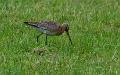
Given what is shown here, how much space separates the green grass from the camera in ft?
32.1

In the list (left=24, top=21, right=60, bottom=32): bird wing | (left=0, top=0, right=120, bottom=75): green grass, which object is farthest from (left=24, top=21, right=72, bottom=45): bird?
(left=0, top=0, right=120, bottom=75): green grass

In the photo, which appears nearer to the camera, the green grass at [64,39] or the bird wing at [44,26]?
the green grass at [64,39]

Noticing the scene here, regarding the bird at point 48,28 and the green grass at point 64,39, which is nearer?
the green grass at point 64,39

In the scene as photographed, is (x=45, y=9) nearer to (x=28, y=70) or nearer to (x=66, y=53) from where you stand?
(x=66, y=53)

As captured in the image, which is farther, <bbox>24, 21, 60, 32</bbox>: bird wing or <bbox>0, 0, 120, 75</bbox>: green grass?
<bbox>24, 21, 60, 32</bbox>: bird wing

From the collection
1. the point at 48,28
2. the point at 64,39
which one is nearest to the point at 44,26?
the point at 48,28

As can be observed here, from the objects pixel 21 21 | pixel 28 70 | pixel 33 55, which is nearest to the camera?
pixel 28 70

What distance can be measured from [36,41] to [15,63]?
5.40 ft

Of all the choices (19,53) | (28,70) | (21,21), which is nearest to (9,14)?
(21,21)

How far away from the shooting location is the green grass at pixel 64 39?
978 centimetres

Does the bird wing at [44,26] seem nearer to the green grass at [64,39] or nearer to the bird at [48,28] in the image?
the bird at [48,28]

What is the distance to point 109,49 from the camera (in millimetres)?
11289

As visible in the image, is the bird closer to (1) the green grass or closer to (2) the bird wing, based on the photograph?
(2) the bird wing

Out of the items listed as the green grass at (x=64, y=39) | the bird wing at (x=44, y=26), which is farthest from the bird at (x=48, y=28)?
the green grass at (x=64, y=39)
